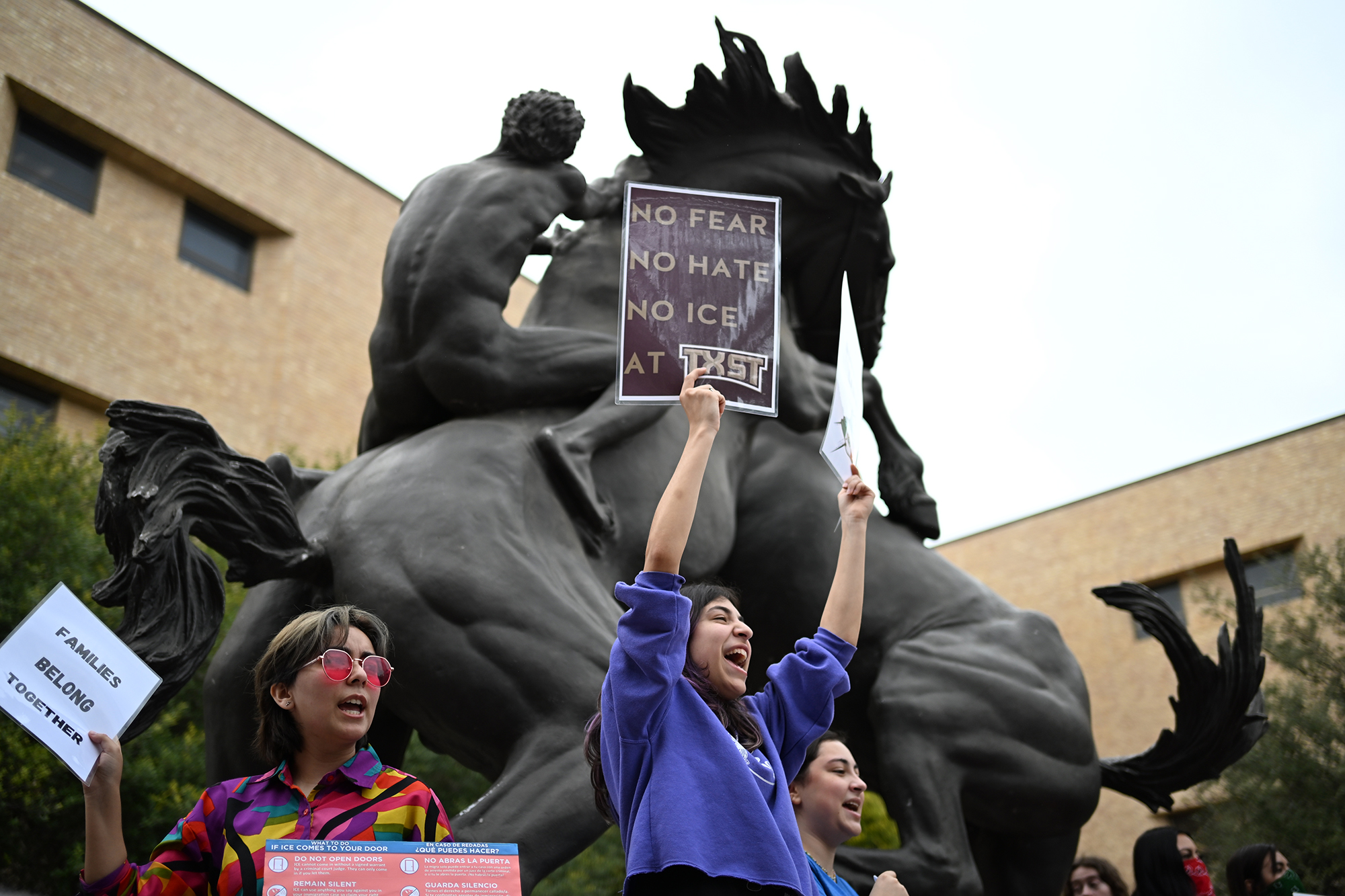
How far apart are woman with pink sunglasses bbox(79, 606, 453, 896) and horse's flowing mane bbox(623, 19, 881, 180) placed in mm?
2923

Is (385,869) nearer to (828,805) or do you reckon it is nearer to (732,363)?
(828,805)

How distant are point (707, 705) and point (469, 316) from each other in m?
1.97

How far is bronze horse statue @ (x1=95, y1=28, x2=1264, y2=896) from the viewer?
11.6 ft

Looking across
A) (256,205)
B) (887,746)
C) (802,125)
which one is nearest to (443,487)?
(887,746)

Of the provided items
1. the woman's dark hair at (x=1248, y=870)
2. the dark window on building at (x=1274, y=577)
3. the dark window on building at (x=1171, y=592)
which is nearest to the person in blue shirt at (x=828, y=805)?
the woman's dark hair at (x=1248, y=870)

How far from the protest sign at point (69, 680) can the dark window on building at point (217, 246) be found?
2411 centimetres

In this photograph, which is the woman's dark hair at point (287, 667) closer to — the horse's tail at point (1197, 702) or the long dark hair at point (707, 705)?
the long dark hair at point (707, 705)

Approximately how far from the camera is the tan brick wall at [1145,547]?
26.0 meters

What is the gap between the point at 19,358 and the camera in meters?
21.2

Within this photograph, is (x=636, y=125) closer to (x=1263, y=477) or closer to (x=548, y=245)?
(x=548, y=245)

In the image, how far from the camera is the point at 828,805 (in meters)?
2.96

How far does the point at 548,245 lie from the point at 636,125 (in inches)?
23.2

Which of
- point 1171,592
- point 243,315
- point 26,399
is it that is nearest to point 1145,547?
point 1171,592

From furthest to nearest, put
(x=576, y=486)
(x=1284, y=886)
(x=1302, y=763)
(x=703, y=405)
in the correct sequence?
(x=1302, y=763)
(x=1284, y=886)
(x=576, y=486)
(x=703, y=405)
